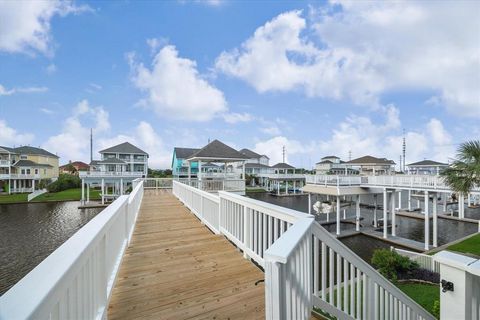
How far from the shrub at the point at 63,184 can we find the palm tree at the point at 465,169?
43167 millimetres

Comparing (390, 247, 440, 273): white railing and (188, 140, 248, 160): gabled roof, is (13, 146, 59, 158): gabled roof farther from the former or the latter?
(390, 247, 440, 273): white railing

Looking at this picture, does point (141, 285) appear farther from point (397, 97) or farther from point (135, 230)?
point (397, 97)

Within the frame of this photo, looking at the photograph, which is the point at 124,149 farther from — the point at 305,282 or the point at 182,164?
the point at 305,282

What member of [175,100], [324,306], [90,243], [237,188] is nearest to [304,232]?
[324,306]

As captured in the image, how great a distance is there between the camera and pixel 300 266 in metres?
1.78

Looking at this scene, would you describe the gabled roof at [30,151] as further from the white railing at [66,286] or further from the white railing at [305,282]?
the white railing at [305,282]

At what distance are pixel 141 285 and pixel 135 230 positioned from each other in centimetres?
319

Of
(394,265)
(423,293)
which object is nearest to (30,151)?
(394,265)

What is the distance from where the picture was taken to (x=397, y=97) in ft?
63.2

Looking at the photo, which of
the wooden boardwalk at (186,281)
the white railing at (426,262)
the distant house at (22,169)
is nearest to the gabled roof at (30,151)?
the distant house at (22,169)

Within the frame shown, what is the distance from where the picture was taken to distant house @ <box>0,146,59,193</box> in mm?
32406

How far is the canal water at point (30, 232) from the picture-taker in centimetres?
1079

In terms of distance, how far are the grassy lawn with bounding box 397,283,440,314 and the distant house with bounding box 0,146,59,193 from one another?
141 feet

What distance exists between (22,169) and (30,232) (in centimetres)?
2507
